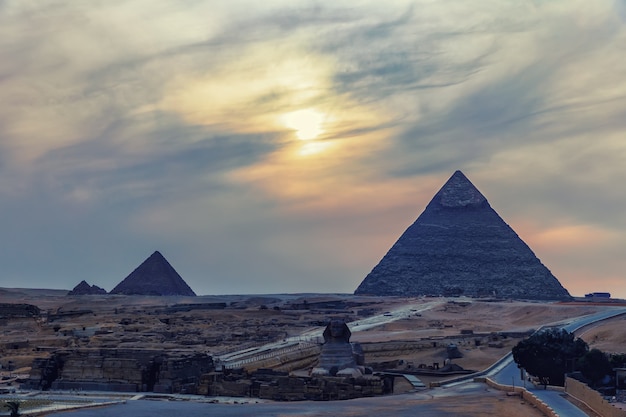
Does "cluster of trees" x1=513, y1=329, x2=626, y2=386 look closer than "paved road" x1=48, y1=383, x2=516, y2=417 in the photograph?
No

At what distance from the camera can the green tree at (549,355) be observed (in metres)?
39.0

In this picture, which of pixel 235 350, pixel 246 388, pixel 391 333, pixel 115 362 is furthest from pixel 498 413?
pixel 391 333

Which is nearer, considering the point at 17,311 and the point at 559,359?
the point at 559,359

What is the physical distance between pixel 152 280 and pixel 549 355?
448 feet

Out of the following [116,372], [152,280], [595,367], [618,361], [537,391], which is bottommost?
[537,391]

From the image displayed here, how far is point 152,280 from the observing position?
170500 millimetres

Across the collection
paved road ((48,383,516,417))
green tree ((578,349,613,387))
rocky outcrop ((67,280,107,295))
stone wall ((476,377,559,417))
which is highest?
rocky outcrop ((67,280,107,295))

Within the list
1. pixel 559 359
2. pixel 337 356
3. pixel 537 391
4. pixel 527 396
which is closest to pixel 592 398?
pixel 527 396

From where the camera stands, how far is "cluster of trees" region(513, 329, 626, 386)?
37.6 meters

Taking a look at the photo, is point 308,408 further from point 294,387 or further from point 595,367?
point 595,367

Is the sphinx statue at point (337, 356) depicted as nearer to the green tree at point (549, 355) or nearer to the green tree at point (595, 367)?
the green tree at point (549, 355)

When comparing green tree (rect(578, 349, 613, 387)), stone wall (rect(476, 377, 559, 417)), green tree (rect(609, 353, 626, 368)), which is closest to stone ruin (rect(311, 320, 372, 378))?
stone wall (rect(476, 377, 559, 417))

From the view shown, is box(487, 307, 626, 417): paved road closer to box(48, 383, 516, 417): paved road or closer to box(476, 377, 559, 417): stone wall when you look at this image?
box(476, 377, 559, 417): stone wall

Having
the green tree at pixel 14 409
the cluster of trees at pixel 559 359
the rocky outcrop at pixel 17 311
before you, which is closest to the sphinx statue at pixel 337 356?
the cluster of trees at pixel 559 359
